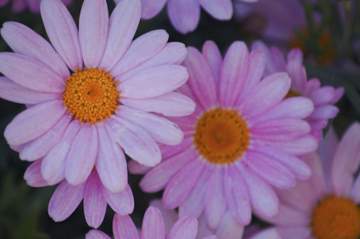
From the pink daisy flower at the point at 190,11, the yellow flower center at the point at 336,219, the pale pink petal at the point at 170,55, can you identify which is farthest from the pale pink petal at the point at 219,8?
the yellow flower center at the point at 336,219

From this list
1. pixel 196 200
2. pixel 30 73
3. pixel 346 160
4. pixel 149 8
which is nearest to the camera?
pixel 30 73

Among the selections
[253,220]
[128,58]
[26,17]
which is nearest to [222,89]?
[128,58]

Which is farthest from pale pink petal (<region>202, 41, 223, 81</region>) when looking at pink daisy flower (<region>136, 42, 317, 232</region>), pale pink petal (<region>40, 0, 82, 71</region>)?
pale pink petal (<region>40, 0, 82, 71</region>)

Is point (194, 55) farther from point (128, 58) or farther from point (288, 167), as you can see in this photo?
point (288, 167)

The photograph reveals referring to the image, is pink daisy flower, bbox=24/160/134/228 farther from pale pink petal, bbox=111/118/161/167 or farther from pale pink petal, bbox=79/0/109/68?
pale pink petal, bbox=79/0/109/68

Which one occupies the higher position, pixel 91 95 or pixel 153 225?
pixel 91 95

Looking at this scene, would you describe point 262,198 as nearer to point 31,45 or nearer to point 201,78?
point 201,78

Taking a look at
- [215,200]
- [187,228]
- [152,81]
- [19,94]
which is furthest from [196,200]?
[19,94]
